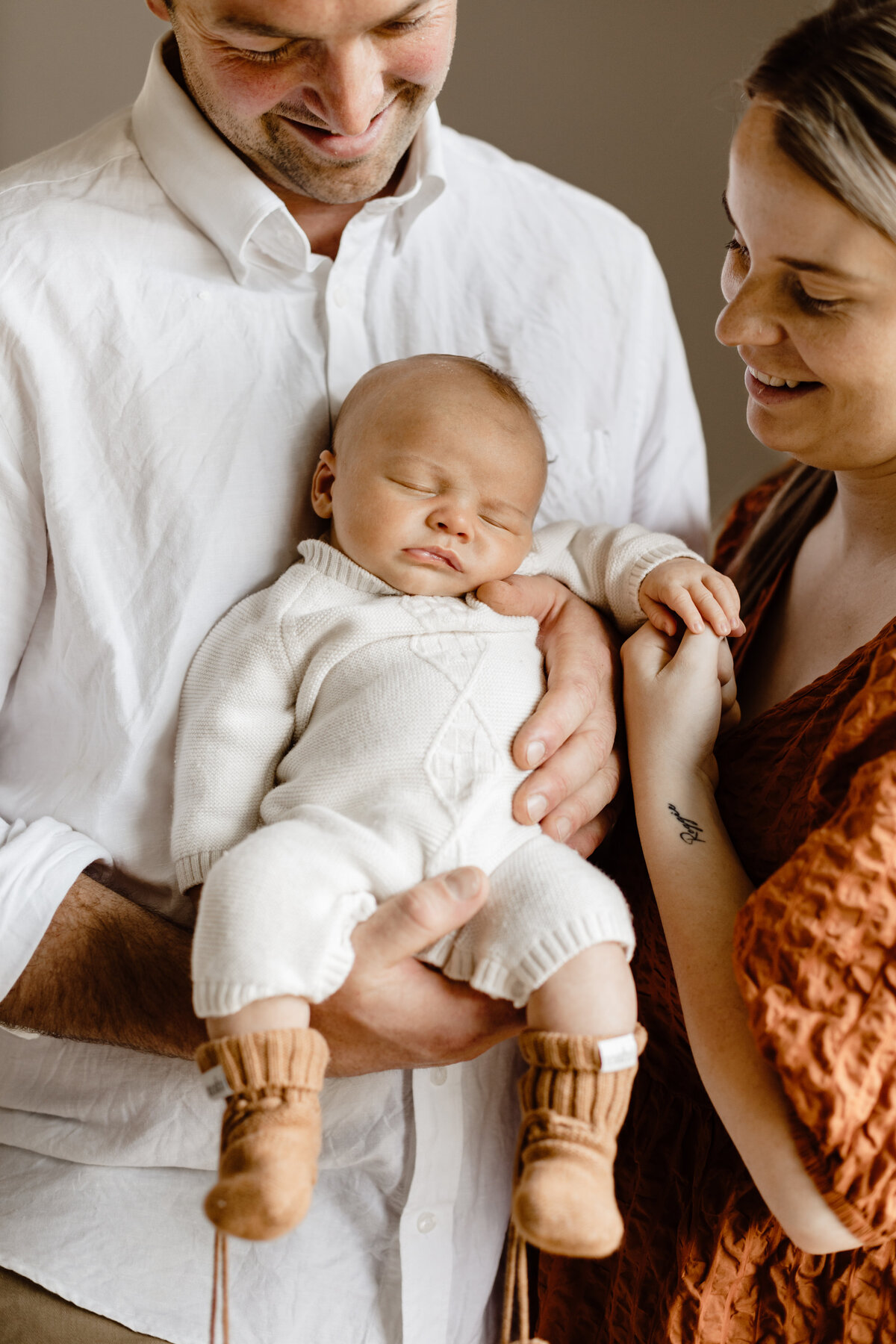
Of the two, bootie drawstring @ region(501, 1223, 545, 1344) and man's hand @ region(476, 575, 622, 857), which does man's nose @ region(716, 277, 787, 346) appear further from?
bootie drawstring @ region(501, 1223, 545, 1344)

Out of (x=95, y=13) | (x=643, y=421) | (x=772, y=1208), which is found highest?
(x=95, y=13)

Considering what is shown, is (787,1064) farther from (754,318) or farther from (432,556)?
(754,318)

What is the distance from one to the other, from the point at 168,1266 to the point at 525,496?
0.83 m

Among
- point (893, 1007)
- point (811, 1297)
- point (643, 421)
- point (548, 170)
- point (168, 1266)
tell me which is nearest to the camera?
point (893, 1007)

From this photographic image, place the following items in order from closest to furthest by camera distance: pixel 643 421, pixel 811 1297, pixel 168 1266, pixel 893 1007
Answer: pixel 893 1007
pixel 811 1297
pixel 168 1266
pixel 643 421

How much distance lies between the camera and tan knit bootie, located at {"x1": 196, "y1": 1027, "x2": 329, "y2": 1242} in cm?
79

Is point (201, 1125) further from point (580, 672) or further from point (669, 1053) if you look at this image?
point (580, 672)

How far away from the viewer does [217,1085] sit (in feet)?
2.78

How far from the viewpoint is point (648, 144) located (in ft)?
6.72

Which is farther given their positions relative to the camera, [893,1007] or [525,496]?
[525,496]

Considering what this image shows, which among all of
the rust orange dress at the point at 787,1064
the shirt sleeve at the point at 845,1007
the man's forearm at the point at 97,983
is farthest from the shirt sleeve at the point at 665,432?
the man's forearm at the point at 97,983

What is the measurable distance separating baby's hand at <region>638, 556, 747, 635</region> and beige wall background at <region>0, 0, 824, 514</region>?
1157mm

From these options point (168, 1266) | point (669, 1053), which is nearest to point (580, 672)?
point (669, 1053)

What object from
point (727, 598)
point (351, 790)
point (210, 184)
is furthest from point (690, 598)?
point (210, 184)
